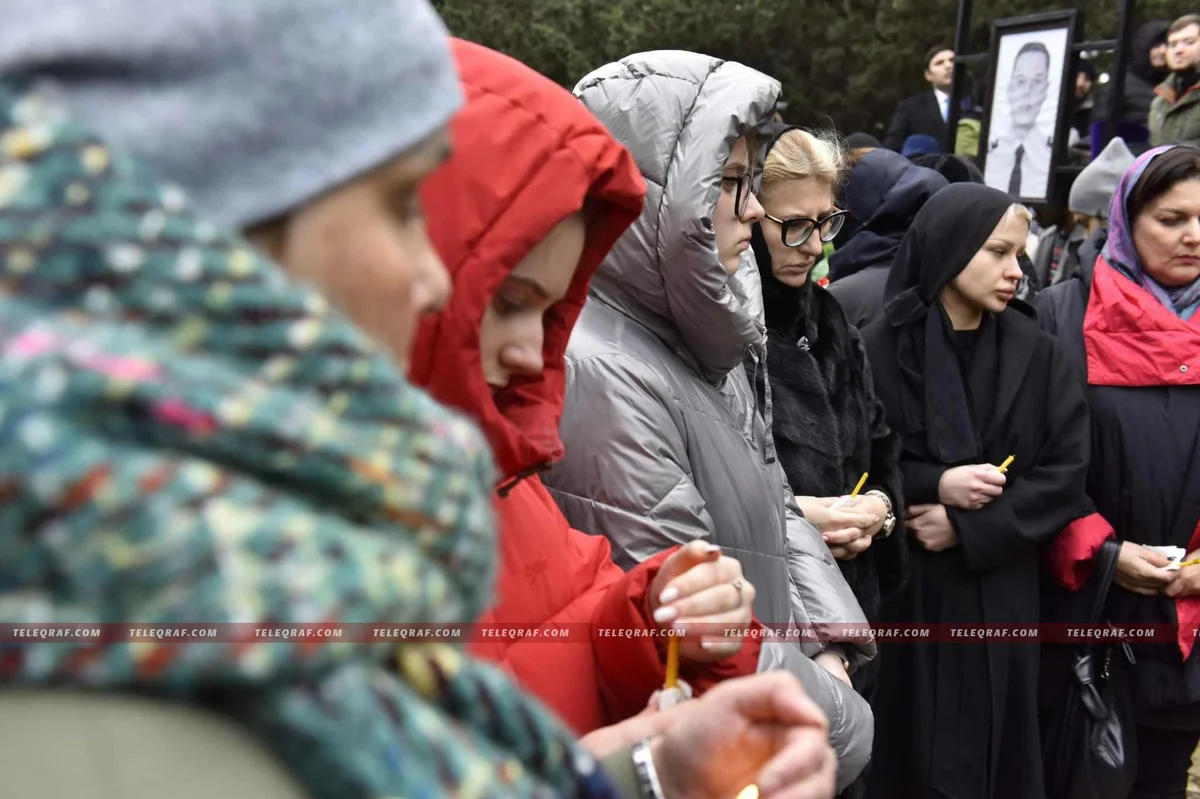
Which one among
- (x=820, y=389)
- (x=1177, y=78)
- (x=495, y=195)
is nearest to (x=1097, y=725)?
(x=820, y=389)

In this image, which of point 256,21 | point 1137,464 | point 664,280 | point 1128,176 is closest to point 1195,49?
point 1128,176

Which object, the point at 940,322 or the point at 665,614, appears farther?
the point at 940,322

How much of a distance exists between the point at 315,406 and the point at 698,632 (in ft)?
3.00

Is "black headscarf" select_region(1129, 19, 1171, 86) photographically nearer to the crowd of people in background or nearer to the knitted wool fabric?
the crowd of people in background

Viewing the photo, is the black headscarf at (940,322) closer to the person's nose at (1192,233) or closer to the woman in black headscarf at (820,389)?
the woman in black headscarf at (820,389)

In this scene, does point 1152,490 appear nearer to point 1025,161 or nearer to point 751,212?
point 751,212

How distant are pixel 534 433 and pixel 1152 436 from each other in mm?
2590

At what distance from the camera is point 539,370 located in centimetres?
141

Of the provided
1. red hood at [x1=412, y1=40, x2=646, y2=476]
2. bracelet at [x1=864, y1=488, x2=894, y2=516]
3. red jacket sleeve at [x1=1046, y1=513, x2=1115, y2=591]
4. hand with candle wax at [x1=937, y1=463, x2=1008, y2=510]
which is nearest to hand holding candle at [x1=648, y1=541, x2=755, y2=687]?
red hood at [x1=412, y1=40, x2=646, y2=476]

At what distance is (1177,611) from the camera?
3.32 m

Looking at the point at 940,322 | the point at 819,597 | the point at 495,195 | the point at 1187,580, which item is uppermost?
the point at 495,195

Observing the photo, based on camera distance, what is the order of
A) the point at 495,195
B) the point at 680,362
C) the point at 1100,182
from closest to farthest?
the point at 495,195 < the point at 680,362 < the point at 1100,182

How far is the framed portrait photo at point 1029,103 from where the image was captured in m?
6.31

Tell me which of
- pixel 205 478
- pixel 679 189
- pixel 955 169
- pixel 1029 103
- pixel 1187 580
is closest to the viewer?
pixel 205 478
